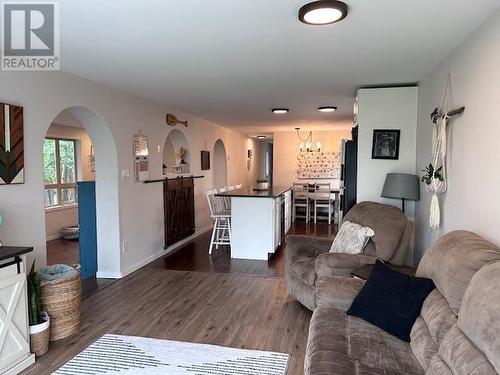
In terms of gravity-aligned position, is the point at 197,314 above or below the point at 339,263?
below

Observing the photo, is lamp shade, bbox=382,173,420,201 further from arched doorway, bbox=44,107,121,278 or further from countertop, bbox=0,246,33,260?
countertop, bbox=0,246,33,260

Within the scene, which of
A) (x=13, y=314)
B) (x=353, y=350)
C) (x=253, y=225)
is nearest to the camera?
(x=353, y=350)

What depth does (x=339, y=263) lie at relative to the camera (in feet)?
9.28

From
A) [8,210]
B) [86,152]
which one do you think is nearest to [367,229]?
[8,210]

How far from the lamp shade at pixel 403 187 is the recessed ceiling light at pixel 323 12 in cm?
197

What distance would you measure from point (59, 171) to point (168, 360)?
567 cm

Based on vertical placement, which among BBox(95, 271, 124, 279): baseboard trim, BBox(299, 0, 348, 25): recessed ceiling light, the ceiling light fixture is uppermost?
the ceiling light fixture

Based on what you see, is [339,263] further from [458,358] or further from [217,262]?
[217,262]

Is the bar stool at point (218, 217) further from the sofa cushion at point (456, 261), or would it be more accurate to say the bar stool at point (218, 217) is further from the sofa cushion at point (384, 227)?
the sofa cushion at point (456, 261)

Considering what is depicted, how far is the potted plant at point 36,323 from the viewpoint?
2.48 meters

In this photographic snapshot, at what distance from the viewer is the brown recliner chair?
9.36 feet

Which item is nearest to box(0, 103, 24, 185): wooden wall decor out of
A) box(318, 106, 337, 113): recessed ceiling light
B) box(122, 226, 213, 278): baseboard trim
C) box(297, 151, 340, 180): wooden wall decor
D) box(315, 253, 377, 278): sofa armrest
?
box(122, 226, 213, 278): baseboard trim

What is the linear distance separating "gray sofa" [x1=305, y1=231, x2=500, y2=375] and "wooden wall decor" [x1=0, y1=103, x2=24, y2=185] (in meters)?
2.53

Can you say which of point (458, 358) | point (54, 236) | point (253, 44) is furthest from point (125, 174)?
point (458, 358)
